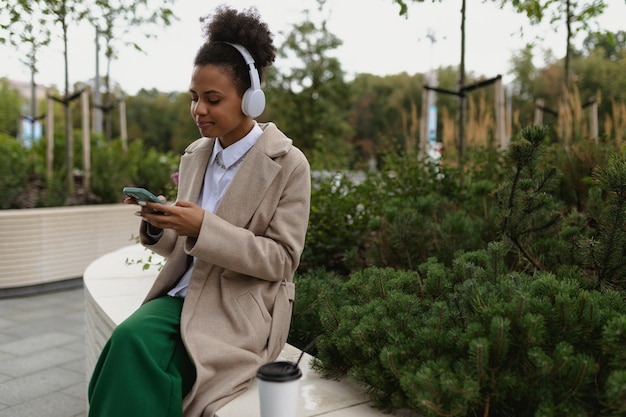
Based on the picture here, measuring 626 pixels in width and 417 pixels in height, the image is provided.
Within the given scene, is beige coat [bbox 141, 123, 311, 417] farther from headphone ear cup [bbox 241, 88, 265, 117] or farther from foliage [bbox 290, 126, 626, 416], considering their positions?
foliage [bbox 290, 126, 626, 416]

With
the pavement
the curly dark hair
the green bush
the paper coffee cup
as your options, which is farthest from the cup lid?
the green bush

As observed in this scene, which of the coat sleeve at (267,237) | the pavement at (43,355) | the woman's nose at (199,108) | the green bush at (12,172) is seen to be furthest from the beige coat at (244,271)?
the green bush at (12,172)

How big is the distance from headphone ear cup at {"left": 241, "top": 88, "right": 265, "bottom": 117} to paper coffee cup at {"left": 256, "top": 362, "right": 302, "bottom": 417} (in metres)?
0.86

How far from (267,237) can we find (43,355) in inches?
120

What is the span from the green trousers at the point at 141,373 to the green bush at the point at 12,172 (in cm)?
536

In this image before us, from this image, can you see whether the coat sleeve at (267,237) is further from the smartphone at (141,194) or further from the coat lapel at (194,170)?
the coat lapel at (194,170)

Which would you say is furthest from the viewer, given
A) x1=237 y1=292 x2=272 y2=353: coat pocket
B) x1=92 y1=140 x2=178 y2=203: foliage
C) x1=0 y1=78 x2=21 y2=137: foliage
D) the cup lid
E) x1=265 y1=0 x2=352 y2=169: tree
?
x1=0 y1=78 x2=21 y2=137: foliage

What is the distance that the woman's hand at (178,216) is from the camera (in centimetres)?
188

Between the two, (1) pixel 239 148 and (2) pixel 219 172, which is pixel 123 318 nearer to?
(2) pixel 219 172

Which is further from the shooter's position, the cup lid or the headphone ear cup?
the headphone ear cup

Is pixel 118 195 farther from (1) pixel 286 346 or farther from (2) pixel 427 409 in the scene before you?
(2) pixel 427 409

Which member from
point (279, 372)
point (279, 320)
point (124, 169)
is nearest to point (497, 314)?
point (279, 372)

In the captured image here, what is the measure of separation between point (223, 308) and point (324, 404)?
45 centimetres

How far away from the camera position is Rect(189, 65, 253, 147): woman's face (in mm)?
2066
